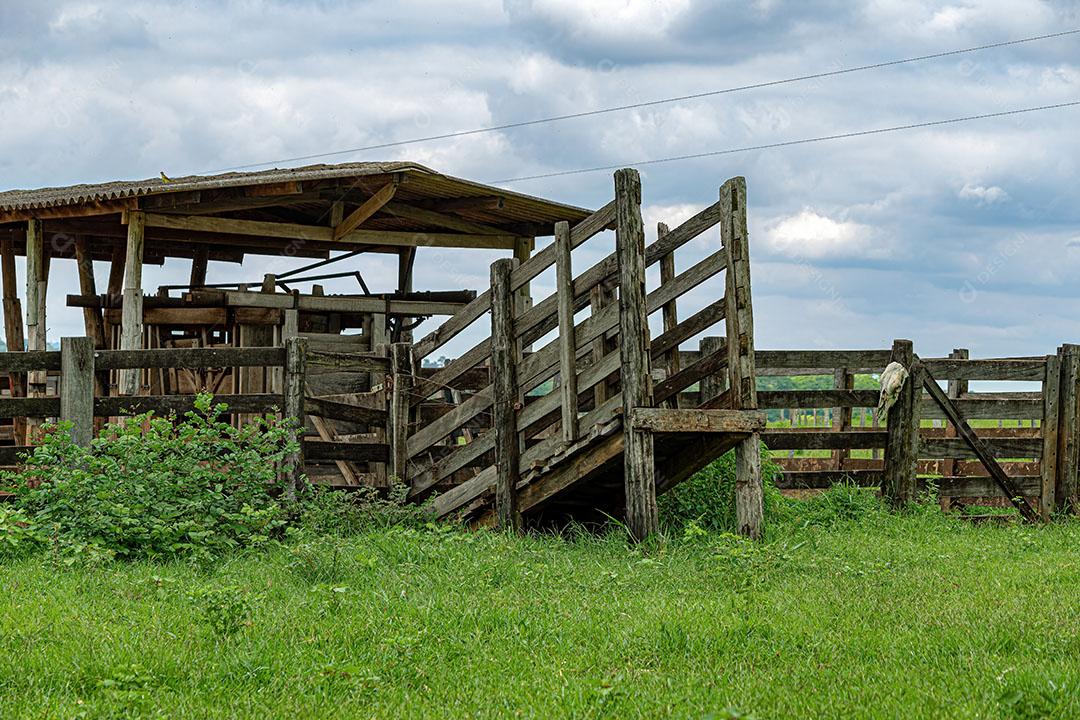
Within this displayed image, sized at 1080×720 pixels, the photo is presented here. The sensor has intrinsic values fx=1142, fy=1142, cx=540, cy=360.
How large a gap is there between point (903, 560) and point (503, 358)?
3896 millimetres

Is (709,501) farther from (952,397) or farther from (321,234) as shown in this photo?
(321,234)

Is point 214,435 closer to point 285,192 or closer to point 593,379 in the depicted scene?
point 593,379

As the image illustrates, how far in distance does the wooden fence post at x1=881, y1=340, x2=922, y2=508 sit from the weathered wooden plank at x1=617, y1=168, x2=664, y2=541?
4.29 metres

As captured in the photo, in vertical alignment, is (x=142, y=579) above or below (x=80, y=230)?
below

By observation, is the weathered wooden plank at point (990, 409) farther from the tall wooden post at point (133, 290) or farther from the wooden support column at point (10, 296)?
the wooden support column at point (10, 296)

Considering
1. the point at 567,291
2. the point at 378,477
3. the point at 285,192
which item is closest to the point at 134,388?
the point at 285,192

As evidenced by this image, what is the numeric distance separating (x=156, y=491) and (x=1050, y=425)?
10288mm

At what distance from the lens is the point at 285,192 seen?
1497cm

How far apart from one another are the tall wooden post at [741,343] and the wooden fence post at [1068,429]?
5.54 metres

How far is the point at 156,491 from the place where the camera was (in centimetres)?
960

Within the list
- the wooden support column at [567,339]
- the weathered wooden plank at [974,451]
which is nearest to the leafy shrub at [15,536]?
the wooden support column at [567,339]

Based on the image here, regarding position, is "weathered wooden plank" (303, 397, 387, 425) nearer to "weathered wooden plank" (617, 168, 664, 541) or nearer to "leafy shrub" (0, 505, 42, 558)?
"leafy shrub" (0, 505, 42, 558)

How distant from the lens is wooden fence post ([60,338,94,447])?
10562 millimetres

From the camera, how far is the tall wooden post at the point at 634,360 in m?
9.63
